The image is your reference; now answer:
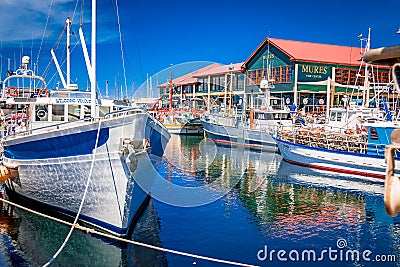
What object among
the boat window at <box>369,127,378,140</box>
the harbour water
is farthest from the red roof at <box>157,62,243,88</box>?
the harbour water

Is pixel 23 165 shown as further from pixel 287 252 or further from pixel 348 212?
pixel 348 212

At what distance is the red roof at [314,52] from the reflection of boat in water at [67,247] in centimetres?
3375

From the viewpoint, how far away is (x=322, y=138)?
25312 mm

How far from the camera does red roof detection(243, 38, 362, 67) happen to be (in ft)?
138

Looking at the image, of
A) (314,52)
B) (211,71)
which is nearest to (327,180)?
(314,52)

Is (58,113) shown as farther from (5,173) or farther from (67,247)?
(67,247)

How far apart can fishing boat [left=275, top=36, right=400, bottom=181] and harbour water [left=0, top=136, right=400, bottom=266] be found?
163 cm

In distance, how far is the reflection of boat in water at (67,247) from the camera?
393 inches

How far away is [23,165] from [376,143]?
19095 millimetres

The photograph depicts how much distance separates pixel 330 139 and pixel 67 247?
18788 millimetres

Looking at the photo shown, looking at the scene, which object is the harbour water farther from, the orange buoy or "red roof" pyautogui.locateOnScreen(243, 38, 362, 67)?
"red roof" pyautogui.locateOnScreen(243, 38, 362, 67)

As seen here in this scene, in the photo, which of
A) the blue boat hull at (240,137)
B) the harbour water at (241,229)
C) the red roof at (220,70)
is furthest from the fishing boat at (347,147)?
the red roof at (220,70)

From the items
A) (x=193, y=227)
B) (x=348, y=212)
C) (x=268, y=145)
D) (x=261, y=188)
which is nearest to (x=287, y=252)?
(x=193, y=227)

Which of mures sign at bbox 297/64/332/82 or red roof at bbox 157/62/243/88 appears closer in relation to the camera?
mures sign at bbox 297/64/332/82
